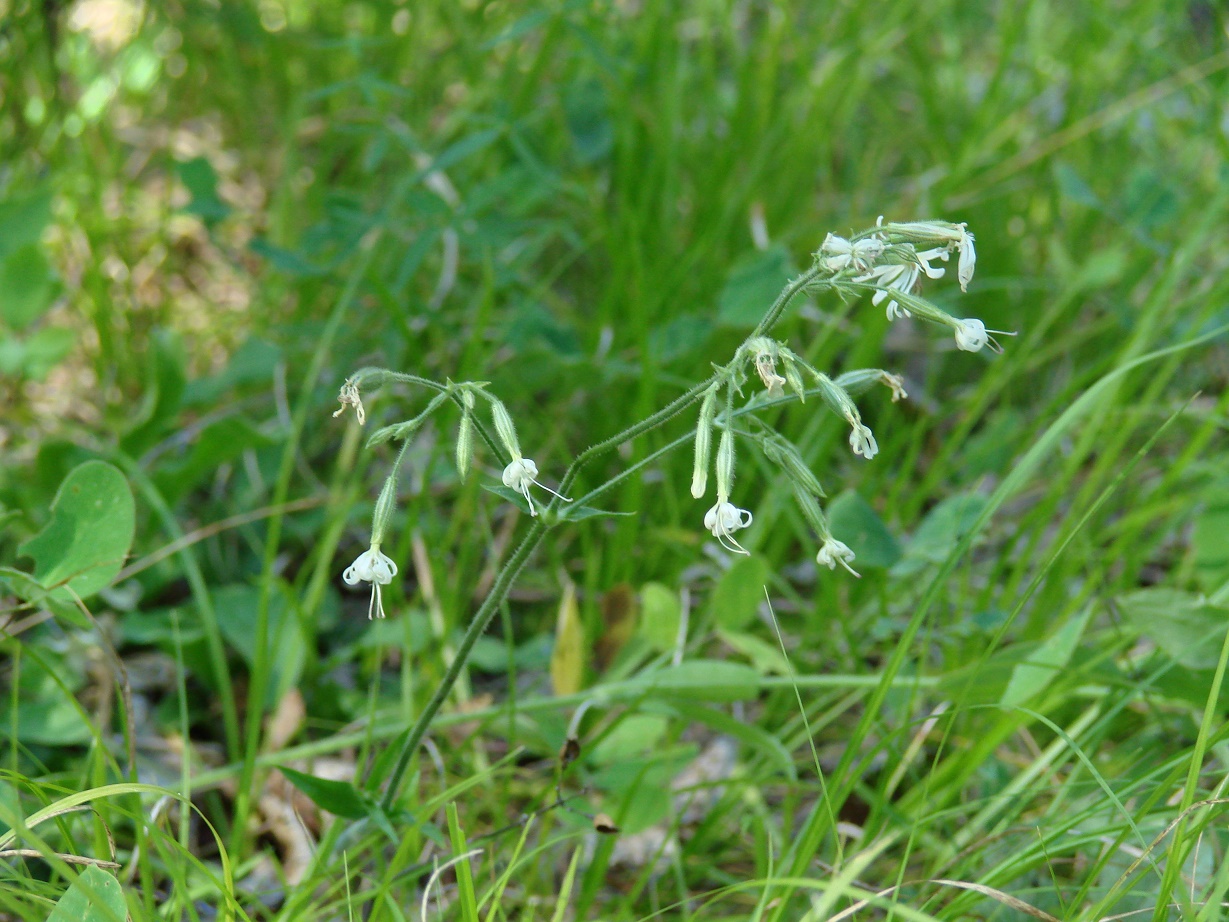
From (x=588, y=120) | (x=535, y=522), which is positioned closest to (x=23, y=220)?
(x=588, y=120)

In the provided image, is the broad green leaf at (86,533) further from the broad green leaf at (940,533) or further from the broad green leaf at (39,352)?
the broad green leaf at (940,533)

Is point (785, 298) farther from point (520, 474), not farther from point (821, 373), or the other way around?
point (520, 474)

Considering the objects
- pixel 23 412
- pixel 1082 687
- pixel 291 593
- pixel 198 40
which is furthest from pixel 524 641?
pixel 198 40

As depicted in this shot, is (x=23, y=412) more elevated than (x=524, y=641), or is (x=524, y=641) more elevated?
(x=23, y=412)

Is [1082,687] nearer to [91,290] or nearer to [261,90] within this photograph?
[91,290]

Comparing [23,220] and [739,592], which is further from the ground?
[23,220]
